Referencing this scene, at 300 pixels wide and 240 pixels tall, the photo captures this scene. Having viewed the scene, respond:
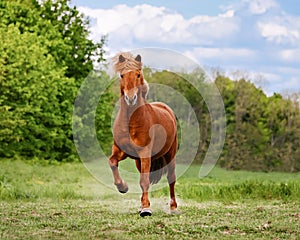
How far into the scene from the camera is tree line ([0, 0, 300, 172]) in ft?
105

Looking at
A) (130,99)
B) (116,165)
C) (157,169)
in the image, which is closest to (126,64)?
(130,99)

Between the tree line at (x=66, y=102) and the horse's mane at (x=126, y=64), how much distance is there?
50.5 feet

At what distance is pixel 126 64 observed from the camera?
31.2 feet

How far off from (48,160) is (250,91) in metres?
17.6

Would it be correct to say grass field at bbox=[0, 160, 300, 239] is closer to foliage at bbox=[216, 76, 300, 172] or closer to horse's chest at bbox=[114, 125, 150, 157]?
horse's chest at bbox=[114, 125, 150, 157]

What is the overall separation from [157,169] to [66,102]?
27.1 m

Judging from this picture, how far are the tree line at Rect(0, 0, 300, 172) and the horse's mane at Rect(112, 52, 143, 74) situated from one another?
606 inches

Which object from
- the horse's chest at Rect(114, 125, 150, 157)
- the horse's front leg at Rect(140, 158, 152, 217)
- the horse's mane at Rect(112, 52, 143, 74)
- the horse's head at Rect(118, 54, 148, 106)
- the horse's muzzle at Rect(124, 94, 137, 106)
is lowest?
the horse's front leg at Rect(140, 158, 152, 217)

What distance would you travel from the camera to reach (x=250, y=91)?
46.6 m

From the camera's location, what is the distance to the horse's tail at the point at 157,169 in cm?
1069

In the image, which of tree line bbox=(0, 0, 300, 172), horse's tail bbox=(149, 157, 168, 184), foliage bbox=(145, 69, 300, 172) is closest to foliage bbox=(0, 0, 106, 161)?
tree line bbox=(0, 0, 300, 172)

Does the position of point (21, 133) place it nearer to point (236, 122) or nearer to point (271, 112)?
point (236, 122)

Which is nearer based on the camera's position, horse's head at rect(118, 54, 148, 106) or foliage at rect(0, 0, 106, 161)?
horse's head at rect(118, 54, 148, 106)

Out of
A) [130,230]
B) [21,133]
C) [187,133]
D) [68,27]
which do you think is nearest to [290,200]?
[187,133]
